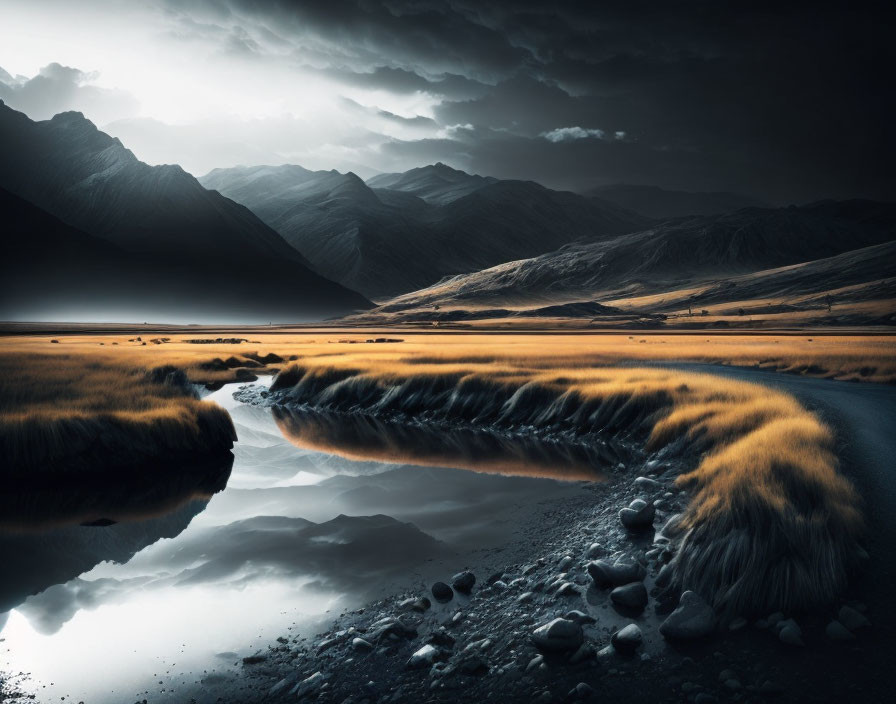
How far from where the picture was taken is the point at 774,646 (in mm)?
7066

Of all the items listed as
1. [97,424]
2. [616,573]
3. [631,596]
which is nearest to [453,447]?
[97,424]

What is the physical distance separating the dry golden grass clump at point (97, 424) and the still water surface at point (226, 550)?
1586mm

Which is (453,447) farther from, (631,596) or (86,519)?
(631,596)

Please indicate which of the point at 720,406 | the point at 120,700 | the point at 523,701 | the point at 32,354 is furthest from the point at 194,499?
the point at 32,354

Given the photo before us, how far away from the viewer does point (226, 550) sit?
12562 millimetres

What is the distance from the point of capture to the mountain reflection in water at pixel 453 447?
19.2 metres

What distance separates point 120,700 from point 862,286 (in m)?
213

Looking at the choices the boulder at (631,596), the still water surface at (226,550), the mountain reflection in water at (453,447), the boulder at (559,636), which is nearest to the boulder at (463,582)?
the still water surface at (226,550)

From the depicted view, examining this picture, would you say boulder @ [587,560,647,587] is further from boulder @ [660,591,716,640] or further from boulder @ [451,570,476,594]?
boulder @ [451,570,476,594]

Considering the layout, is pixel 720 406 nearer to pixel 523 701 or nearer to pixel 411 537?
pixel 411 537

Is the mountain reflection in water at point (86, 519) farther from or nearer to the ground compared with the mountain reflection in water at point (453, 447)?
farther from the ground

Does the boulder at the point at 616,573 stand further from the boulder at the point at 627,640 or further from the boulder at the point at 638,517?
the boulder at the point at 638,517

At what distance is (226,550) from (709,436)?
13670 mm

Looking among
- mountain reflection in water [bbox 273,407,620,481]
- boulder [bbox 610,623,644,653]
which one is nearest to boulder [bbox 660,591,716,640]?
boulder [bbox 610,623,644,653]
